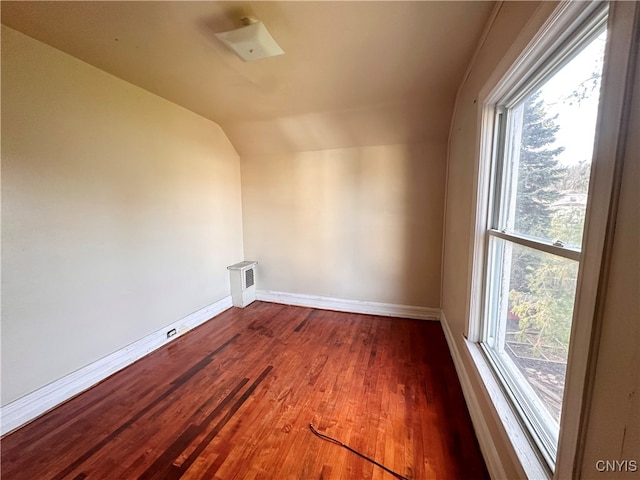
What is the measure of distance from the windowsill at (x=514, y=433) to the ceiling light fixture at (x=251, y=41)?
7.63 feet

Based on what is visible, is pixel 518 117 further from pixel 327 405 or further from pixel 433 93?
pixel 327 405

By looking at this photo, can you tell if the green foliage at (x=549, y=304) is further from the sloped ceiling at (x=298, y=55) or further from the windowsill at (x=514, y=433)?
the sloped ceiling at (x=298, y=55)

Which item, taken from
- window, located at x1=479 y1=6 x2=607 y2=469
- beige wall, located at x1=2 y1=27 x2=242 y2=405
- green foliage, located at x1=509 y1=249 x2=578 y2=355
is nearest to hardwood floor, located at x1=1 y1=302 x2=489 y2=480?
beige wall, located at x1=2 y1=27 x2=242 y2=405

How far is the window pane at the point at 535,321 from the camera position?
2.93ft

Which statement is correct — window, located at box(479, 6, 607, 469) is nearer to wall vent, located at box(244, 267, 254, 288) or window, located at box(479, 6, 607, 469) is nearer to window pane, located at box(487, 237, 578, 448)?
window pane, located at box(487, 237, 578, 448)

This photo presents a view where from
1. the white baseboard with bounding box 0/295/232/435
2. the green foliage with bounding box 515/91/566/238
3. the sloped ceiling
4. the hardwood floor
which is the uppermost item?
the sloped ceiling

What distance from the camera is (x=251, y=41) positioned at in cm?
146

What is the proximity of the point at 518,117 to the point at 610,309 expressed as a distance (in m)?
1.20

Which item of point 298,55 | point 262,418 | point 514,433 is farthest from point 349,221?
point 514,433

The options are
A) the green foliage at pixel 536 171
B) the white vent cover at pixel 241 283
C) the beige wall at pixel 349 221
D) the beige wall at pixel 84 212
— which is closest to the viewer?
the green foliage at pixel 536 171

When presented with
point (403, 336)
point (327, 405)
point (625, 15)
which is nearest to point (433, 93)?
point (625, 15)

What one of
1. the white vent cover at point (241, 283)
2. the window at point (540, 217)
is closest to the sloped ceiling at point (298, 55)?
the window at point (540, 217)

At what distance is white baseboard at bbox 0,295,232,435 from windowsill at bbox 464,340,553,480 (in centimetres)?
272

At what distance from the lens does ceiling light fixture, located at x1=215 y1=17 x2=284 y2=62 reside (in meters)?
1.38
